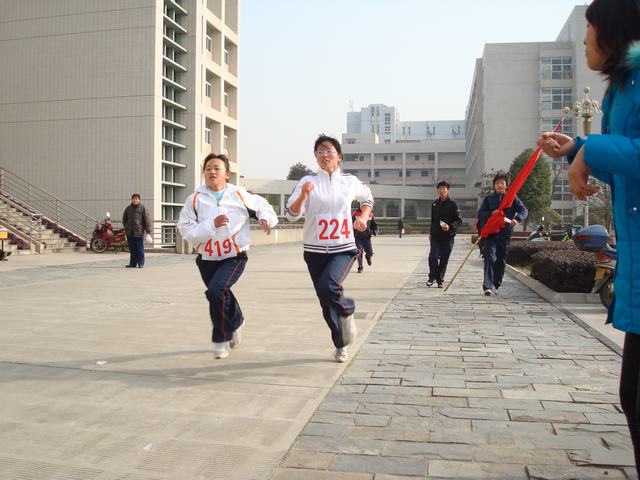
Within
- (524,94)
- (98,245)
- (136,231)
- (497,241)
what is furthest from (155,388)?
(524,94)

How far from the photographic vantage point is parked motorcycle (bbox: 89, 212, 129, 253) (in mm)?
21516

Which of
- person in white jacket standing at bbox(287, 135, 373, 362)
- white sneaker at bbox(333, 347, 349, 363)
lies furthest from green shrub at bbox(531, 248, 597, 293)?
white sneaker at bbox(333, 347, 349, 363)

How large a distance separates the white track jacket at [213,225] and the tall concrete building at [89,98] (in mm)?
23261

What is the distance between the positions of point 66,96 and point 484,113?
55.6 m

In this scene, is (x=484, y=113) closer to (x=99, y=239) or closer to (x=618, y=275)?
(x=99, y=239)

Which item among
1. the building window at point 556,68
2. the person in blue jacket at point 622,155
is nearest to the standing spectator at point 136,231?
the person in blue jacket at point 622,155

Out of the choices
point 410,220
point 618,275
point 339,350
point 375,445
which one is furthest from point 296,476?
point 410,220

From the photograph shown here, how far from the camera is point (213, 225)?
5.00 meters

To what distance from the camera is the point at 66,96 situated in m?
28.6

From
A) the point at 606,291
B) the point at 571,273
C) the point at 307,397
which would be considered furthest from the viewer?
the point at 571,273

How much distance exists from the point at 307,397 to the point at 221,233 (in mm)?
1727

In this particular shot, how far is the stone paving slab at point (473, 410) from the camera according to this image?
2859mm

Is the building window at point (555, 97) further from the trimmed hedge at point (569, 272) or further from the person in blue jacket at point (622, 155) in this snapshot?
the person in blue jacket at point (622, 155)

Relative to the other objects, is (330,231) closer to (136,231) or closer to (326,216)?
(326,216)
